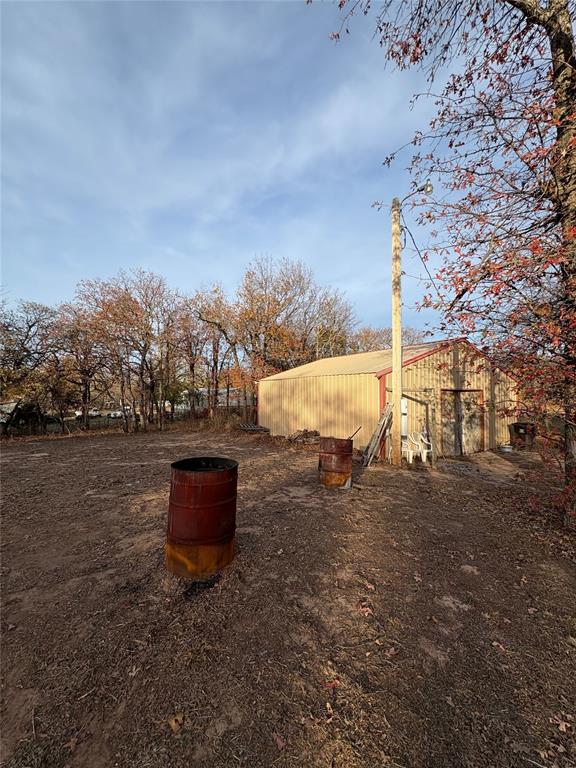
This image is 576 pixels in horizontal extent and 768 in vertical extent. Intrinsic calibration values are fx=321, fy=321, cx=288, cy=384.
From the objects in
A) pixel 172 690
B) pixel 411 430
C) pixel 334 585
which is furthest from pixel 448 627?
pixel 411 430

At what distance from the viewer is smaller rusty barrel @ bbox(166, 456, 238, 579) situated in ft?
10.4

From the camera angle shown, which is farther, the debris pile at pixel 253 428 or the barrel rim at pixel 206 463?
the debris pile at pixel 253 428

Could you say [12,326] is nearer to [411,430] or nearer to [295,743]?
[411,430]

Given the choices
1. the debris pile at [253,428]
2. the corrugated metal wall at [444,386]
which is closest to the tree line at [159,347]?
the debris pile at [253,428]

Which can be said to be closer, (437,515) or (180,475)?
(180,475)

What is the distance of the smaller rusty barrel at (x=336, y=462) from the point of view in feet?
20.9

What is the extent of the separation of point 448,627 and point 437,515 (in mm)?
2718

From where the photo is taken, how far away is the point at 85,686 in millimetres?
2115

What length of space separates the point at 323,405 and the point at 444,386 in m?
4.36

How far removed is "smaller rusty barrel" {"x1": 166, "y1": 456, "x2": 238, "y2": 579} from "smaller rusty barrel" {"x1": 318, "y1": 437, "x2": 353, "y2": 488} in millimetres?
3434

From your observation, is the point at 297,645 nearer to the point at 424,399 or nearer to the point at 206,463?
the point at 206,463

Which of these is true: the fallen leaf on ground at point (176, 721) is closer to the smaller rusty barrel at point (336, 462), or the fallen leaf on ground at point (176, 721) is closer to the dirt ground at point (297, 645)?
the dirt ground at point (297, 645)

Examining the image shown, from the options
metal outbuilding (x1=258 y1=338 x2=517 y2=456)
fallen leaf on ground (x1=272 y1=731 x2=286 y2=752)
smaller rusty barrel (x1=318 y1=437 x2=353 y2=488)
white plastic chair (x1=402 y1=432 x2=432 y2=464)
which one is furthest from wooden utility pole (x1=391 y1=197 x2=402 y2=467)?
fallen leaf on ground (x1=272 y1=731 x2=286 y2=752)

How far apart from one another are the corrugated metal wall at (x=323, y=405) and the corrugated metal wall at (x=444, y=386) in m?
0.99
